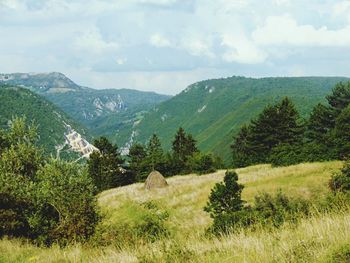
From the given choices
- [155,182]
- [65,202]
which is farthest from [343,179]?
[155,182]

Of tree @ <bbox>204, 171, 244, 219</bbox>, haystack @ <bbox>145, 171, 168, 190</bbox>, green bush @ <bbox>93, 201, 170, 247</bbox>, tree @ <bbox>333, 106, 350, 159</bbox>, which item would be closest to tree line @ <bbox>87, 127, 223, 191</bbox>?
tree @ <bbox>333, 106, 350, 159</bbox>

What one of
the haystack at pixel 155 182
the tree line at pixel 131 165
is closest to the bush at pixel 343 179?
the haystack at pixel 155 182

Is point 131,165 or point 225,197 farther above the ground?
point 225,197

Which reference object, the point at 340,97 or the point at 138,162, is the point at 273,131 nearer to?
the point at 340,97

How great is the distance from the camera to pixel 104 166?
9019 centimetres

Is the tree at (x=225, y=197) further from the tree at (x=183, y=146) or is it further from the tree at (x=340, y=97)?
the tree at (x=340, y=97)

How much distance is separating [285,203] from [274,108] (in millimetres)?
69517

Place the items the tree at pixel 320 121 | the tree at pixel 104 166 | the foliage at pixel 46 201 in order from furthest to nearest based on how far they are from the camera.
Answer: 1. the tree at pixel 104 166
2. the tree at pixel 320 121
3. the foliage at pixel 46 201

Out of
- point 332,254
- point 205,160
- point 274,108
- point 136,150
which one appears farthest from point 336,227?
point 136,150

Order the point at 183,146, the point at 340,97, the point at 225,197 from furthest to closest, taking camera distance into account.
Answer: the point at 183,146
the point at 340,97
the point at 225,197

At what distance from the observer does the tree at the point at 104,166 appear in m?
89.2

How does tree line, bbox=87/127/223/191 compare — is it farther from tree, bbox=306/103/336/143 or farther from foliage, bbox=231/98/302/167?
tree, bbox=306/103/336/143

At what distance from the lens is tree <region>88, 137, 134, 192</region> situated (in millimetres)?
89188

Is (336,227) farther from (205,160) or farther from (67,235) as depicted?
Answer: (205,160)
